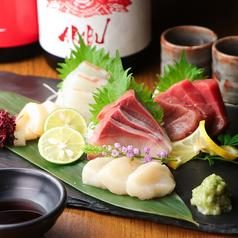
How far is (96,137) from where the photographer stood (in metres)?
2.14

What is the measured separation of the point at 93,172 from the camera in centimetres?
199

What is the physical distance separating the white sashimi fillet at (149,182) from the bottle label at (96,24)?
1.24 meters

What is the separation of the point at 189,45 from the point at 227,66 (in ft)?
1.43

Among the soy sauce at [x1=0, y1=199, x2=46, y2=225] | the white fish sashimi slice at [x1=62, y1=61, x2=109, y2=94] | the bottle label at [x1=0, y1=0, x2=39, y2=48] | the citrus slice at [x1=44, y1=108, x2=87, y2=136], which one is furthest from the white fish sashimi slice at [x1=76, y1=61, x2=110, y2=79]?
the soy sauce at [x1=0, y1=199, x2=46, y2=225]

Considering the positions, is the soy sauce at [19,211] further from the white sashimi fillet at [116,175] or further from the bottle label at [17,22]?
the bottle label at [17,22]

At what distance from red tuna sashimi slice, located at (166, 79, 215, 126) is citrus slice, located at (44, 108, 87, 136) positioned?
20.7 inches

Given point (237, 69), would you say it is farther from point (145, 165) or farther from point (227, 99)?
point (145, 165)

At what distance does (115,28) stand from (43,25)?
54cm

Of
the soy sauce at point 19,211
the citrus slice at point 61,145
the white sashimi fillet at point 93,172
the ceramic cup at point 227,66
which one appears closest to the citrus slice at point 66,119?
the citrus slice at point 61,145

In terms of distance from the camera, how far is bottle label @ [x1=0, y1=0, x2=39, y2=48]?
3.23m

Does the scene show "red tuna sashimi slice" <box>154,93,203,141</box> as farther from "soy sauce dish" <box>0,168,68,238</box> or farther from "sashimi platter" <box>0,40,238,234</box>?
"soy sauce dish" <box>0,168,68,238</box>

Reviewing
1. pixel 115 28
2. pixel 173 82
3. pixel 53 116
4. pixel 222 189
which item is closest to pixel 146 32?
pixel 115 28

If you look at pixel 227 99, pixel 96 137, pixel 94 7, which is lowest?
pixel 227 99

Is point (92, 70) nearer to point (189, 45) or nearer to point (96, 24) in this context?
point (96, 24)
